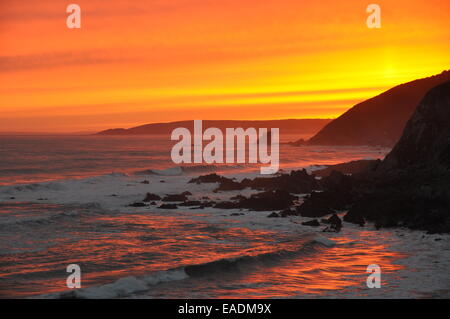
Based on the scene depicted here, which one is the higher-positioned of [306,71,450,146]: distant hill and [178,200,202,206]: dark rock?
[306,71,450,146]: distant hill

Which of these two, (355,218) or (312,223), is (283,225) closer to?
(312,223)

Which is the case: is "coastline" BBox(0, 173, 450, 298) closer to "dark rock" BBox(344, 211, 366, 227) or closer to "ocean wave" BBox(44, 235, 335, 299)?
"dark rock" BBox(344, 211, 366, 227)

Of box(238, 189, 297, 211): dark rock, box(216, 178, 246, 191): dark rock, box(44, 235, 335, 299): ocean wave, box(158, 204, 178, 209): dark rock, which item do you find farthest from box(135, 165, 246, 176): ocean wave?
box(44, 235, 335, 299): ocean wave

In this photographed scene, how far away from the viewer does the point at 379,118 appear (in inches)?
5433

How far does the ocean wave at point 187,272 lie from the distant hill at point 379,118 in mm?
109461

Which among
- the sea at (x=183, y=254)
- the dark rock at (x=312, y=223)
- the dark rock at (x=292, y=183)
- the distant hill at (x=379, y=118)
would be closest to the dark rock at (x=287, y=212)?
the sea at (x=183, y=254)

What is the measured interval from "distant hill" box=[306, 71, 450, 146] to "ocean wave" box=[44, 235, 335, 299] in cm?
10946

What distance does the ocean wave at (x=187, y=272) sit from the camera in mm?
14695

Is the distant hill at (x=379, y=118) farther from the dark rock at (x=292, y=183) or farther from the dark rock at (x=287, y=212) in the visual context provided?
the dark rock at (x=287, y=212)

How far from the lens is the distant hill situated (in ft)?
429

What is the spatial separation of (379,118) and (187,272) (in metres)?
129

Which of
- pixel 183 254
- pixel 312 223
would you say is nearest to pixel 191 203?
pixel 312 223
